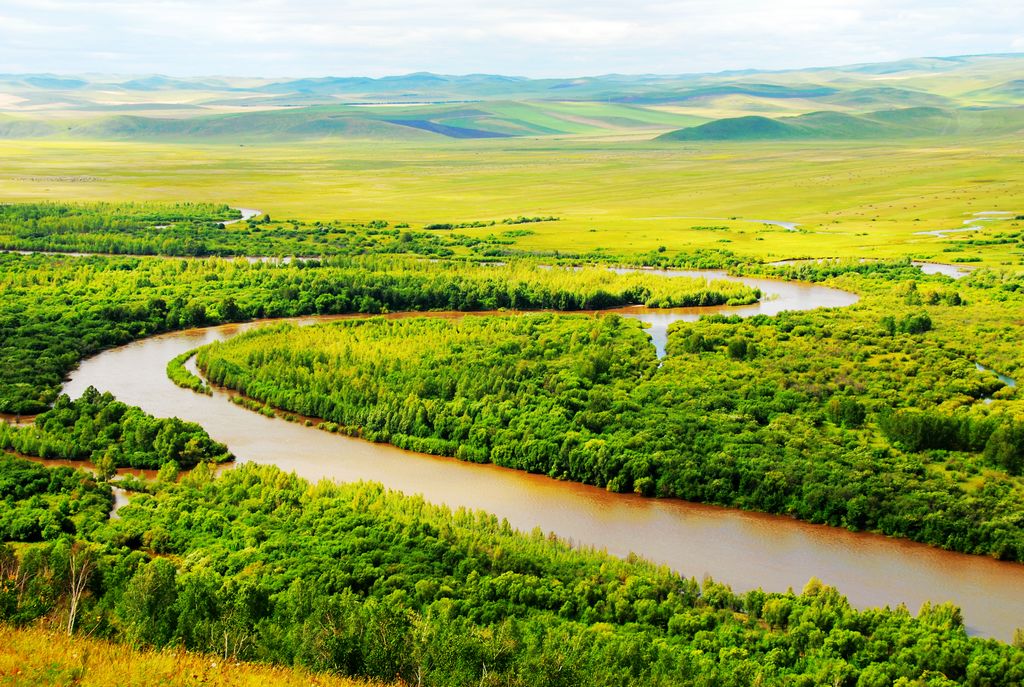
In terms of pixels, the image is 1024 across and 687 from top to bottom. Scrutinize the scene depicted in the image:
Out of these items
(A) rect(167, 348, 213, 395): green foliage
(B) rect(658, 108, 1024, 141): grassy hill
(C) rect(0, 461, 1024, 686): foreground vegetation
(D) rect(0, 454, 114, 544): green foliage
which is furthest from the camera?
(B) rect(658, 108, 1024, 141): grassy hill

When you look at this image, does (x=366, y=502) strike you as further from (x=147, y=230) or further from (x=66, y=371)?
(x=147, y=230)

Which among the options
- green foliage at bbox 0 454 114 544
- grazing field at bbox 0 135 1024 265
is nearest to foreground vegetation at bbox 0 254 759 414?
green foliage at bbox 0 454 114 544

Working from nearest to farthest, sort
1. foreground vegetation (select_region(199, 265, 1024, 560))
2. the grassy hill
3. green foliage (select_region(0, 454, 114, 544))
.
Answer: green foliage (select_region(0, 454, 114, 544)), foreground vegetation (select_region(199, 265, 1024, 560)), the grassy hill

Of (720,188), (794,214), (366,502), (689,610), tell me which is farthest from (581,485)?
(720,188)

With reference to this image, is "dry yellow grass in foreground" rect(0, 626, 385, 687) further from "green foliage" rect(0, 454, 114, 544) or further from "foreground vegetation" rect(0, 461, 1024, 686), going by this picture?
"green foliage" rect(0, 454, 114, 544)

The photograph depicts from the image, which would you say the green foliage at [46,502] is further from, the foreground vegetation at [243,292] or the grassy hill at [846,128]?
the grassy hill at [846,128]

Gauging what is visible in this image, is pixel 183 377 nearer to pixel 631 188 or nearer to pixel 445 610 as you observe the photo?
pixel 445 610

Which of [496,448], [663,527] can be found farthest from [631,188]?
[663,527]
